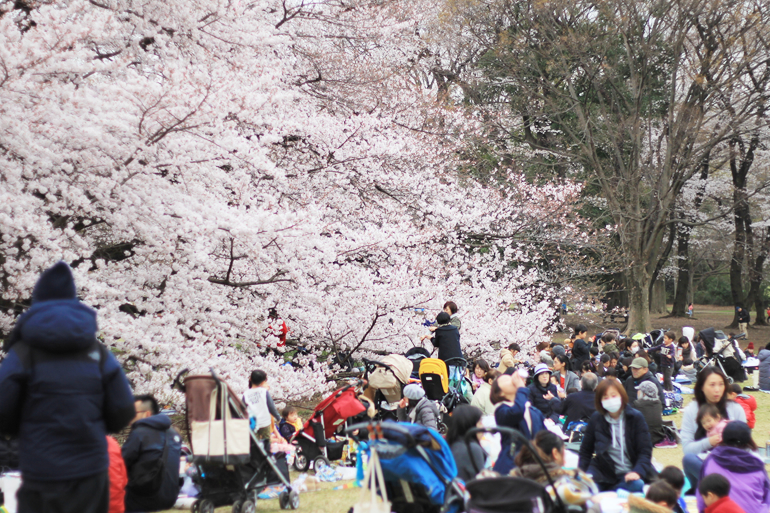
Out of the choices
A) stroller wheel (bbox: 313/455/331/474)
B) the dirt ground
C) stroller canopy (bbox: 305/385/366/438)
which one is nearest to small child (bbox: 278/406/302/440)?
stroller canopy (bbox: 305/385/366/438)

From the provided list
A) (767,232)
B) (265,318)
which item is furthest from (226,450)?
(767,232)

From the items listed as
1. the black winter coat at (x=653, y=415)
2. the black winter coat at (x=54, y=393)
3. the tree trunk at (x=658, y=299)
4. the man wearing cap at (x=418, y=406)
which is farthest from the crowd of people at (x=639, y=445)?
the tree trunk at (x=658, y=299)

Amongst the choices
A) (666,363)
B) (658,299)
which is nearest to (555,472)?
(666,363)

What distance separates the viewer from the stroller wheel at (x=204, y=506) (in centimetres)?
497

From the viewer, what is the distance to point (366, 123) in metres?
10.1

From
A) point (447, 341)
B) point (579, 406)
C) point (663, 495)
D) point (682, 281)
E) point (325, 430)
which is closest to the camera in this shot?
point (663, 495)

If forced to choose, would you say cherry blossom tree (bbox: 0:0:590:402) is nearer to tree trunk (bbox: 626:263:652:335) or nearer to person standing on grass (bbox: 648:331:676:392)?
person standing on grass (bbox: 648:331:676:392)

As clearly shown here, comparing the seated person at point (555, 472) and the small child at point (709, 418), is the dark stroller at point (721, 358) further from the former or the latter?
the seated person at point (555, 472)

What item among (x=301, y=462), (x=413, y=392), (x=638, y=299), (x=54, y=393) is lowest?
(x=301, y=462)

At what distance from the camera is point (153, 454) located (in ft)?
14.6

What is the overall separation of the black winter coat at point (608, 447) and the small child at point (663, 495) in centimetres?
98

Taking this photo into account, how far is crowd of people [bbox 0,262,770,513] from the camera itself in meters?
Result: 2.91

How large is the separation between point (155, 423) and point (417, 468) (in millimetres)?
1911

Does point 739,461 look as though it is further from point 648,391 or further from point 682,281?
point 682,281
